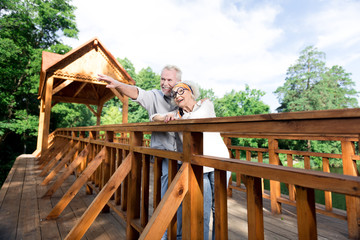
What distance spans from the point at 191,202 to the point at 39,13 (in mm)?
21740

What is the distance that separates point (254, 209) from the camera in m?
0.97

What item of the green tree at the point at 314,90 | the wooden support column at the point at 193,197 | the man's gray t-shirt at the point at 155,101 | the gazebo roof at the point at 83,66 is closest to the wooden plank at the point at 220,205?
the wooden support column at the point at 193,197

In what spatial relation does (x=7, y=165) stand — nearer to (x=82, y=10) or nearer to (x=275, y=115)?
(x=82, y=10)

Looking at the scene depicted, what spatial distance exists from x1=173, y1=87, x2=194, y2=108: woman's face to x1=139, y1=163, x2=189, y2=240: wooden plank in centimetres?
57

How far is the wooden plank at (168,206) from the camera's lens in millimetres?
1256

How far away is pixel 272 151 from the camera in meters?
2.96

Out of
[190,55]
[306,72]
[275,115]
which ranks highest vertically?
[190,55]

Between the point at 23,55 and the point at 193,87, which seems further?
the point at 23,55

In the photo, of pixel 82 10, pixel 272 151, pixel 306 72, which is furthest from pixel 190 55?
pixel 272 151

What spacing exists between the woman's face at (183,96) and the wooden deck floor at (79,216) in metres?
1.58

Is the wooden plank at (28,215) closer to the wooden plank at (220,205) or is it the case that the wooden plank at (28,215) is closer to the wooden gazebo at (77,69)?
the wooden plank at (220,205)

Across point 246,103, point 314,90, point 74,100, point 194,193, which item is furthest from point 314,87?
point 194,193

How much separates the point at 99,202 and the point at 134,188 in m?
0.37

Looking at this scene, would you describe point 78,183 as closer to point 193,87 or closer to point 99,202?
point 99,202
